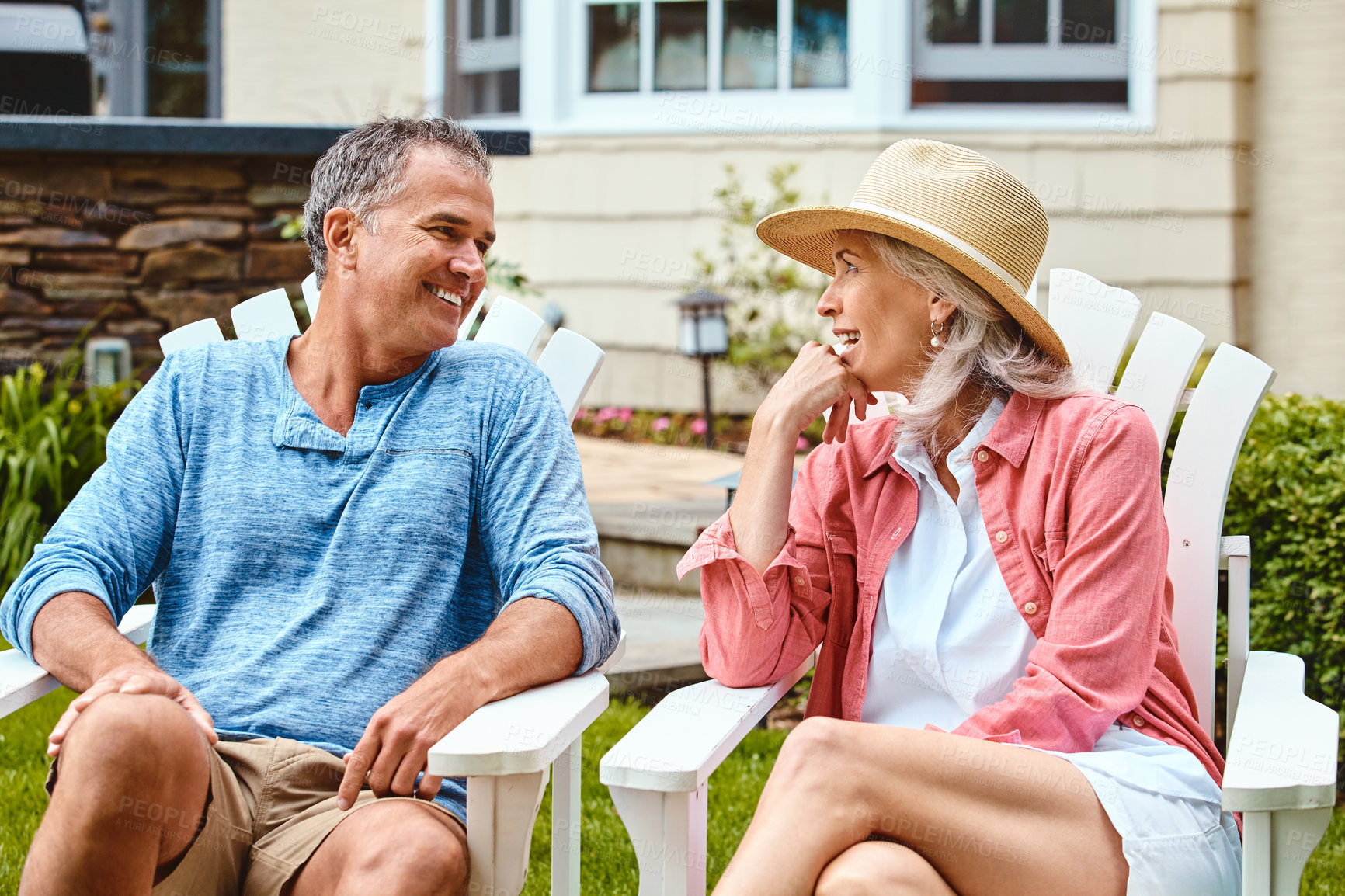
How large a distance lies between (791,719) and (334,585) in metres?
1.98

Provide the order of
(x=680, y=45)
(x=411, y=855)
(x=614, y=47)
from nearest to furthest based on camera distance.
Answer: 1. (x=411, y=855)
2. (x=680, y=45)
3. (x=614, y=47)

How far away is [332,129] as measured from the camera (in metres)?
4.52

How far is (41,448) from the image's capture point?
4098mm

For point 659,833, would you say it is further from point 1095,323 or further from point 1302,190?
point 1302,190

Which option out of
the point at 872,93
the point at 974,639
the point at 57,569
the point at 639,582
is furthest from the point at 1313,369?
the point at 57,569

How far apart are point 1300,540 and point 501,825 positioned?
6.59 ft

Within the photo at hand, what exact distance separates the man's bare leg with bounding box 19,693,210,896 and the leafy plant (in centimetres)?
455

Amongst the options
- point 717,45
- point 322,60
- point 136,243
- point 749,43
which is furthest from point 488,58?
point 136,243

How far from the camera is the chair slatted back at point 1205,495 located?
2.21 m

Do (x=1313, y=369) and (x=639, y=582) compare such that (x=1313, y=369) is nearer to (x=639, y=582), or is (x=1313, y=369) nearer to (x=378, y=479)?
(x=639, y=582)

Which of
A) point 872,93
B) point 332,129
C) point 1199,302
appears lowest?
point 1199,302

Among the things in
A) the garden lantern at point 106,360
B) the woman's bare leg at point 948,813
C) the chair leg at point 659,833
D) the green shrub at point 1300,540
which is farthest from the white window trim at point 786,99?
the chair leg at point 659,833

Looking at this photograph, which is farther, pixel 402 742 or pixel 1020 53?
pixel 1020 53

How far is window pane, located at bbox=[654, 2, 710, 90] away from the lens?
261 inches
